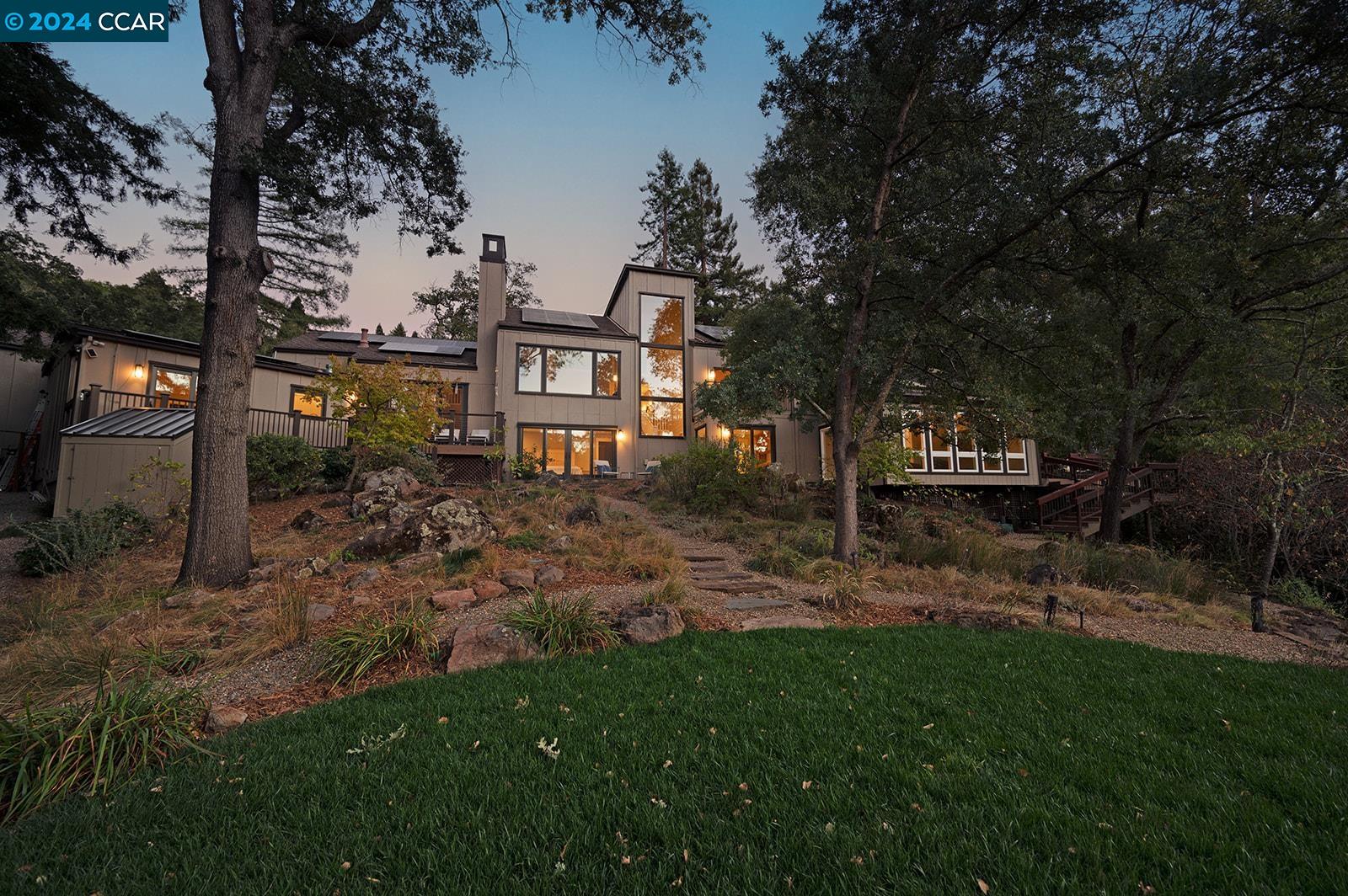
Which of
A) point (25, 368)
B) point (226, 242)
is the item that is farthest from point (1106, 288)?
point (25, 368)

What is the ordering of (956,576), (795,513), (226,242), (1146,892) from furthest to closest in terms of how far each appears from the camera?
(795,513) → (956,576) → (226,242) → (1146,892)

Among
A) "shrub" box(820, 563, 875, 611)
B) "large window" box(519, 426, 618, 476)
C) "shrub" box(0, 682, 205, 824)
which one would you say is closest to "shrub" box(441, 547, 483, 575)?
"shrub" box(0, 682, 205, 824)

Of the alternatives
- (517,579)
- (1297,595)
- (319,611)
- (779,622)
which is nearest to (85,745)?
(319,611)

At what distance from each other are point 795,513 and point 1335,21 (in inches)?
381

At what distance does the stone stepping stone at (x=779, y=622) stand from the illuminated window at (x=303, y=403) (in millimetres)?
14878

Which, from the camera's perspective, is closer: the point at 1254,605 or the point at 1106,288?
the point at 1254,605

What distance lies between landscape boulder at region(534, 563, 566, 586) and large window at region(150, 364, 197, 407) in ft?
40.2

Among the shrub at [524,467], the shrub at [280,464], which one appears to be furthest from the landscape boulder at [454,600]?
the shrub at [524,467]

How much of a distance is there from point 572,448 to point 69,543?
11.5 meters

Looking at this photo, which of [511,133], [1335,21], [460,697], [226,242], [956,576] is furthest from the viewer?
[511,133]

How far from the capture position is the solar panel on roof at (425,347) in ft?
57.4

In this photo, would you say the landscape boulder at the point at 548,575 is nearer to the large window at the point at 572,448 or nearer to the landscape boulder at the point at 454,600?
the landscape boulder at the point at 454,600

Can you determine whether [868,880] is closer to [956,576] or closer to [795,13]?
[956,576]

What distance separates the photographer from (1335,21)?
5414 mm
